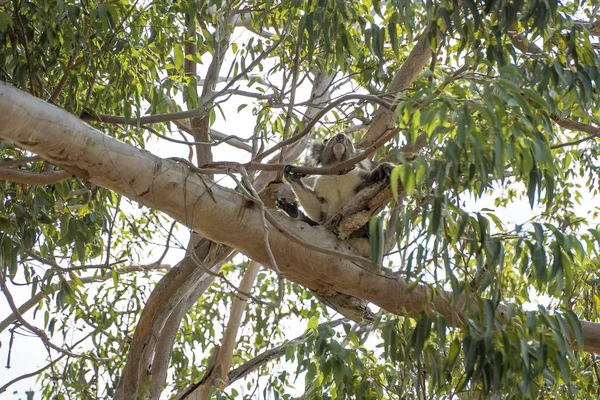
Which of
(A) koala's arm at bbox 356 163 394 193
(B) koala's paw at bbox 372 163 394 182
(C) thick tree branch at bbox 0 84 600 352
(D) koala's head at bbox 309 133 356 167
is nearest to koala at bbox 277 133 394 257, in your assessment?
(D) koala's head at bbox 309 133 356 167

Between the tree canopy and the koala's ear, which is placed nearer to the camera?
the tree canopy

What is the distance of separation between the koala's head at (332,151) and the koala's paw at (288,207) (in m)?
0.87

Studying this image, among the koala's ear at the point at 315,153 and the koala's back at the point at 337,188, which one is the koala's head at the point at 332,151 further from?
the koala's back at the point at 337,188

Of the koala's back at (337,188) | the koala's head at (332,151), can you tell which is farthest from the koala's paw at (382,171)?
the koala's head at (332,151)

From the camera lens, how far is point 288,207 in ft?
15.5

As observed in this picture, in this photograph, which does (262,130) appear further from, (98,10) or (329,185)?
(98,10)

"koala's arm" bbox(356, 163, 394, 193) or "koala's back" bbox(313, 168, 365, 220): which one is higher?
"koala's back" bbox(313, 168, 365, 220)

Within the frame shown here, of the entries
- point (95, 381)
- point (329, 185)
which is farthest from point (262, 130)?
point (95, 381)

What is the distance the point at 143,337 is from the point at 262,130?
1.60 m

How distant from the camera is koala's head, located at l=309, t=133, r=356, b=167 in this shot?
18.1 feet

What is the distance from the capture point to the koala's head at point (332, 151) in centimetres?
551

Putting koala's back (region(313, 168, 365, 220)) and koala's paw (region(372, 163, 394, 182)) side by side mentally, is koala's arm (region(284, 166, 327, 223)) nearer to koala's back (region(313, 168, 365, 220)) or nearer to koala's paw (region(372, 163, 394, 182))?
koala's back (region(313, 168, 365, 220))

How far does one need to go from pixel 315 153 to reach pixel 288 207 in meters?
1.17

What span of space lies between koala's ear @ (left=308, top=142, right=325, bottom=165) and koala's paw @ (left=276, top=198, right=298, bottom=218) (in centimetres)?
108
